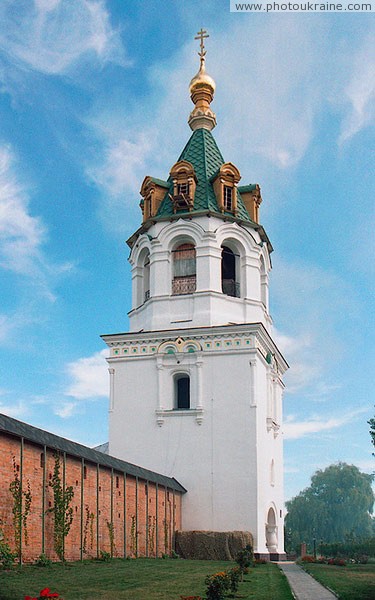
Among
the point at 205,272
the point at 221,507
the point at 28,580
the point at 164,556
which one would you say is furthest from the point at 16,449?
the point at 205,272

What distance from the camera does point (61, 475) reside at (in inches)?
666

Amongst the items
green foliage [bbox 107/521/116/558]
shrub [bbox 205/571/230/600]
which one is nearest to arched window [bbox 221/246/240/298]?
green foliage [bbox 107/521/116/558]

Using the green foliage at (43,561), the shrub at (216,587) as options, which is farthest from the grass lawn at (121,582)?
the shrub at (216,587)

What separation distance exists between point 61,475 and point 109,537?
3.18 m

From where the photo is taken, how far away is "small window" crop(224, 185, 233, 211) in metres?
29.0

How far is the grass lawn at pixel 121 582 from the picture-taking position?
1160 centimetres

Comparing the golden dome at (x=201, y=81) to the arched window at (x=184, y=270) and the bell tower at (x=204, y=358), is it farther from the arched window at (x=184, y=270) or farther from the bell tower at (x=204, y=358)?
the arched window at (x=184, y=270)

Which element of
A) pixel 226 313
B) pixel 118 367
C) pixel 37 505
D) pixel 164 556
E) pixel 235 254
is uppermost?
pixel 235 254

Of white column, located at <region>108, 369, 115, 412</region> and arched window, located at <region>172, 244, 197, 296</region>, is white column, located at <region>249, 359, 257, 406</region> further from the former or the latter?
white column, located at <region>108, 369, 115, 412</region>

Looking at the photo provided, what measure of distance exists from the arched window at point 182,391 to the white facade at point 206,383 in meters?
0.11

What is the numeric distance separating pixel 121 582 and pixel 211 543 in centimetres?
1112

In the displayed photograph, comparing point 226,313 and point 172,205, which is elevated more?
point 172,205

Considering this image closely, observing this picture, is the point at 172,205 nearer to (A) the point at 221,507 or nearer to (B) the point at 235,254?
(B) the point at 235,254

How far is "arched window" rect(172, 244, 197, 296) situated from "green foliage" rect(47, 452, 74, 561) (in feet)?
39.2
